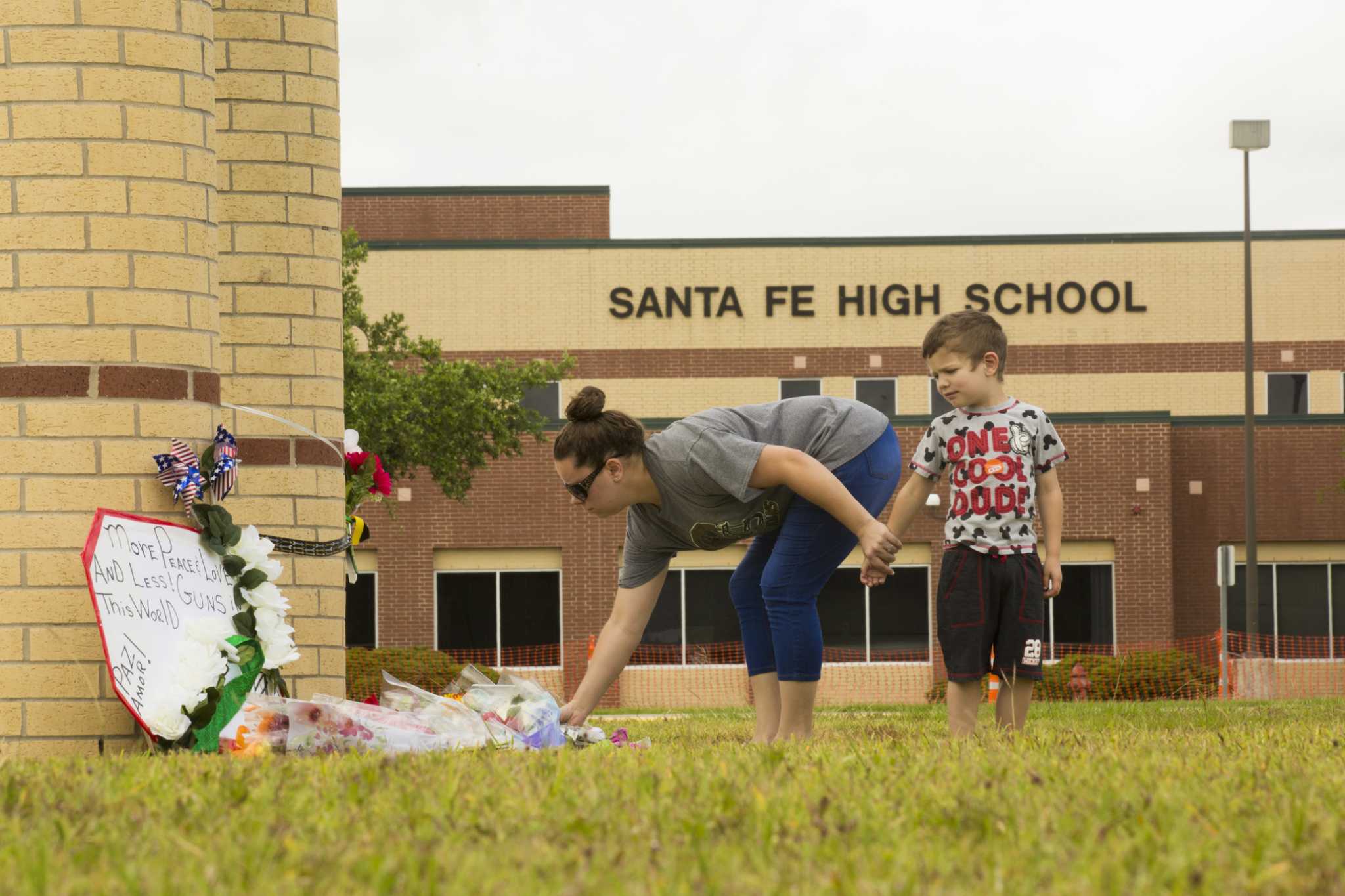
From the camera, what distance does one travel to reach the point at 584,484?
5781mm

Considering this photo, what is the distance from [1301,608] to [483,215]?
784 inches

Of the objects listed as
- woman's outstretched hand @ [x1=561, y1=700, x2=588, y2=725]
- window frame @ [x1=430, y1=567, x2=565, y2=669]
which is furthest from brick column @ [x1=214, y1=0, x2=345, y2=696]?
window frame @ [x1=430, y1=567, x2=565, y2=669]

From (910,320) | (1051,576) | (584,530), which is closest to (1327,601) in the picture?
(910,320)

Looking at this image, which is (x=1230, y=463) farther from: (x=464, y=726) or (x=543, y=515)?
(x=464, y=726)

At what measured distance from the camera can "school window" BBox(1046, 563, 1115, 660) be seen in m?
30.1

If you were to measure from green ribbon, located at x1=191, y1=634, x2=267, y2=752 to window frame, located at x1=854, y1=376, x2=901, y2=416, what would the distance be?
29.6 meters

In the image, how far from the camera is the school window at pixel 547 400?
1352 inches

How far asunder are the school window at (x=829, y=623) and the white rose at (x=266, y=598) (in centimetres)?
2329

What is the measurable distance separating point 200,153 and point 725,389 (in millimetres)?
28562

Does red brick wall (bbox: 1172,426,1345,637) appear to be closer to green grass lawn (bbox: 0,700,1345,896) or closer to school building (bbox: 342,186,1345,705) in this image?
school building (bbox: 342,186,1345,705)

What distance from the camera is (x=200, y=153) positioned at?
19.8 feet

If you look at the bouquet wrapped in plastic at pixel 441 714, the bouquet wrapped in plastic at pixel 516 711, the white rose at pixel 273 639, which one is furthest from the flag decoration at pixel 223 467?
the bouquet wrapped in plastic at pixel 516 711

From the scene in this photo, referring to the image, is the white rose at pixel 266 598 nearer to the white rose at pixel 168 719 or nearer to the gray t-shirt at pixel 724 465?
the white rose at pixel 168 719

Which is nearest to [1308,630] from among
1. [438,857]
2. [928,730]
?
[928,730]
